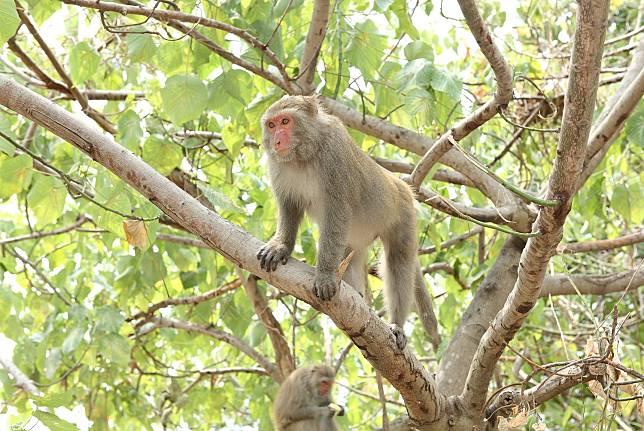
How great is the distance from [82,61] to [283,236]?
188 centimetres

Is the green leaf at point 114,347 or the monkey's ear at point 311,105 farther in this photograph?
the green leaf at point 114,347

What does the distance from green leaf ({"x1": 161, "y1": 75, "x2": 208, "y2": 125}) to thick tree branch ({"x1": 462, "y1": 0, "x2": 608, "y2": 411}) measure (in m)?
1.98

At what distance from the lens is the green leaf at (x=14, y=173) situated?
4082mm

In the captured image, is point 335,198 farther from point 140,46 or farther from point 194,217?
point 140,46

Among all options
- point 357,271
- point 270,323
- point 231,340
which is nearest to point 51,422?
point 357,271

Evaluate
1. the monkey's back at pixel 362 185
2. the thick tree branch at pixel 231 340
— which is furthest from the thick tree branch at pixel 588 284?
the thick tree branch at pixel 231 340

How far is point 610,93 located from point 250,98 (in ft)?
10.7

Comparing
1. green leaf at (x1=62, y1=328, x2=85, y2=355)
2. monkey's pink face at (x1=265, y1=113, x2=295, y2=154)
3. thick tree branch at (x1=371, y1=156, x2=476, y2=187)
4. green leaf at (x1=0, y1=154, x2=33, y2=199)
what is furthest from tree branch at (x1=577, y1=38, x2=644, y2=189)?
green leaf at (x1=62, y1=328, x2=85, y2=355)

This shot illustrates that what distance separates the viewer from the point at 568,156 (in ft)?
8.70

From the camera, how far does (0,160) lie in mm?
4664

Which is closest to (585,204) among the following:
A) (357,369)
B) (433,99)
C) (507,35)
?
(433,99)

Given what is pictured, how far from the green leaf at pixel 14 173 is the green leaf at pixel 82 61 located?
0.96 m

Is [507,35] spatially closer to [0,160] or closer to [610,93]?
[610,93]

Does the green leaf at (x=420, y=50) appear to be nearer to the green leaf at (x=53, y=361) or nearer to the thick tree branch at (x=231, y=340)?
the thick tree branch at (x=231, y=340)
